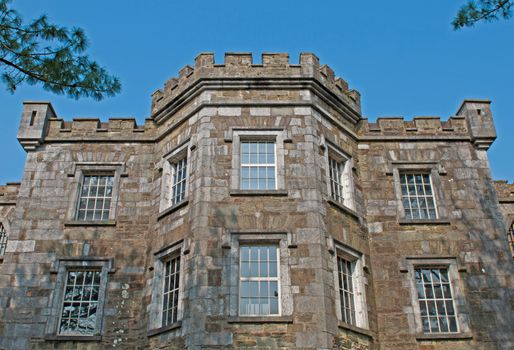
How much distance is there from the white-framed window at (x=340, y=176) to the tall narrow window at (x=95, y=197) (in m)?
6.39

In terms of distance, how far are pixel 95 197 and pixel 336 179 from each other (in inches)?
275

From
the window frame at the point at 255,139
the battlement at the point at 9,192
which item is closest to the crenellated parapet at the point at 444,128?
the window frame at the point at 255,139

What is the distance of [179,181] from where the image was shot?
51.2 ft

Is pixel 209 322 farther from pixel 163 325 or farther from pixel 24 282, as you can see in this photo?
pixel 24 282

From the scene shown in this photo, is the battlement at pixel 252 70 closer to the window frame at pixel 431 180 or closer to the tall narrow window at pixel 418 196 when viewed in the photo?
the window frame at pixel 431 180

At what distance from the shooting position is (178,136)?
16094 mm

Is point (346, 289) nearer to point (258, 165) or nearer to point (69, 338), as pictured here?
point (258, 165)

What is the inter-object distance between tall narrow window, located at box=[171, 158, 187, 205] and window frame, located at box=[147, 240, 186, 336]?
151 centimetres

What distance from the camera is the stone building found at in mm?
13039

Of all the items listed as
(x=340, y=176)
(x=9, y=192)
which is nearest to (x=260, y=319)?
(x=340, y=176)

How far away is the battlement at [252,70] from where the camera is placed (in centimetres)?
1582

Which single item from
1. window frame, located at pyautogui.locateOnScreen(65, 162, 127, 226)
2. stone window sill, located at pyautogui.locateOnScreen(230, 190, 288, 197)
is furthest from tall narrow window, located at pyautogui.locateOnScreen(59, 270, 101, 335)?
stone window sill, located at pyautogui.locateOnScreen(230, 190, 288, 197)

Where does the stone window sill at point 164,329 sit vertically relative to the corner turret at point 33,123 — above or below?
below

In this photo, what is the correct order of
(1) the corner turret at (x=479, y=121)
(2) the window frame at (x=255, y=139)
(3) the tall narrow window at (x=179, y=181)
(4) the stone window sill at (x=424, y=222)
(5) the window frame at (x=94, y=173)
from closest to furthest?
(2) the window frame at (x=255, y=139) → (3) the tall narrow window at (x=179, y=181) → (4) the stone window sill at (x=424, y=222) → (5) the window frame at (x=94, y=173) → (1) the corner turret at (x=479, y=121)
